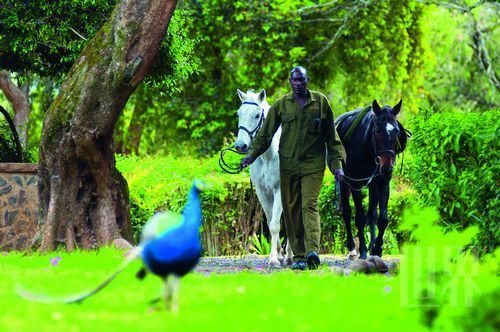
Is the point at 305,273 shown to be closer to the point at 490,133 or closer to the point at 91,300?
the point at 490,133

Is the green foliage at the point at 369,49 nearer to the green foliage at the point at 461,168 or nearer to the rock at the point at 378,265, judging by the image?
the green foliage at the point at 461,168

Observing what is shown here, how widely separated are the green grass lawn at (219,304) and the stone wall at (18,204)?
19.1ft

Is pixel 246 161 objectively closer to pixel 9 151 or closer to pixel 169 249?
pixel 169 249

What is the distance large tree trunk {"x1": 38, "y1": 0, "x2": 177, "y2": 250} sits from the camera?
13031 mm

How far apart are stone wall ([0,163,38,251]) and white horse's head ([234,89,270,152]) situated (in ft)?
15.6

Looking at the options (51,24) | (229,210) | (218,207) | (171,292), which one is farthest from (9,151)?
(171,292)

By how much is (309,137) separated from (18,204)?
632cm

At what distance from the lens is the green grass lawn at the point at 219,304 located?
643 cm

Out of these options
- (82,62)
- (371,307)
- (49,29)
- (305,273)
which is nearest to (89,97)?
(82,62)

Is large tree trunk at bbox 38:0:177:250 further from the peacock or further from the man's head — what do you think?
the peacock

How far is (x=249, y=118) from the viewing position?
42.6ft

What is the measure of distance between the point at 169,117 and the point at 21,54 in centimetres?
1793

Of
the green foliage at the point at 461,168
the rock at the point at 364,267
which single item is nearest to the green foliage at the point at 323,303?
the green foliage at the point at 461,168

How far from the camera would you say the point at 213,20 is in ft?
106
